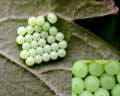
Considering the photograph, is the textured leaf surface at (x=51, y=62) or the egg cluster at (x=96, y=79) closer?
the textured leaf surface at (x=51, y=62)

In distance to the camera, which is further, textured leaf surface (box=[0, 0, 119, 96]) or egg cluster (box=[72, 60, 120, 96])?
egg cluster (box=[72, 60, 120, 96])

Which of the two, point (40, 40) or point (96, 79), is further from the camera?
point (96, 79)

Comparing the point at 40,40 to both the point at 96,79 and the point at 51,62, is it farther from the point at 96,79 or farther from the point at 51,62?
the point at 96,79

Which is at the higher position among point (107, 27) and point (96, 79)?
point (107, 27)

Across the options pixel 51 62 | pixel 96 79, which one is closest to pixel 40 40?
pixel 51 62

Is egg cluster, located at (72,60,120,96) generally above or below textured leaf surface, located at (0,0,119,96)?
below
